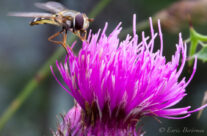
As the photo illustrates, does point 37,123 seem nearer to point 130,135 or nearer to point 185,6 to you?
point 185,6

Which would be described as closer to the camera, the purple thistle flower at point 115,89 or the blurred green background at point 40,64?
the purple thistle flower at point 115,89

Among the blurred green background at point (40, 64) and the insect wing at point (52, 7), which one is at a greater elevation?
the insect wing at point (52, 7)

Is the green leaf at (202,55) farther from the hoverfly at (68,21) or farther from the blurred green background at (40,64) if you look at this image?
the blurred green background at (40,64)

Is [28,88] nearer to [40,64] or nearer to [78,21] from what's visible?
[78,21]

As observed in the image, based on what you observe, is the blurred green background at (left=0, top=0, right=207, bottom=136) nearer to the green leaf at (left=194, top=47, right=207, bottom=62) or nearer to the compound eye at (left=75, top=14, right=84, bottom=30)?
the compound eye at (left=75, top=14, right=84, bottom=30)

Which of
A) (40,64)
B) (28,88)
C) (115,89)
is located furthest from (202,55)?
(40,64)

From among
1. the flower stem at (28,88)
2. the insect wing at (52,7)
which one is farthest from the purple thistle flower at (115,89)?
the flower stem at (28,88)

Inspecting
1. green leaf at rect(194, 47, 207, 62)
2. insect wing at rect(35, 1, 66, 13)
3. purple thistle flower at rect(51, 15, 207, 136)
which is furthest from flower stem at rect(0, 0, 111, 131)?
green leaf at rect(194, 47, 207, 62)
